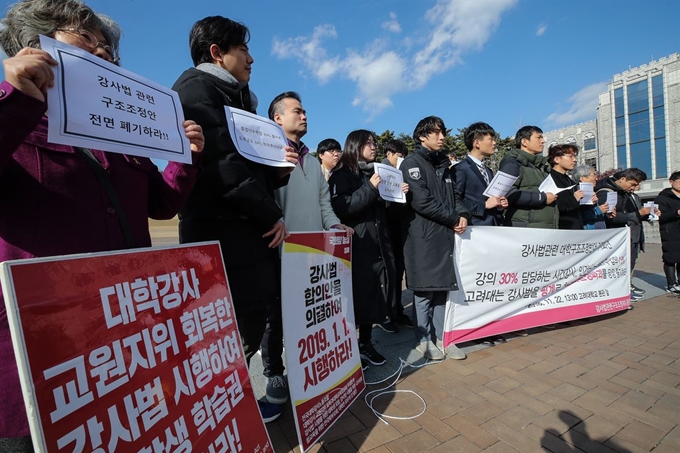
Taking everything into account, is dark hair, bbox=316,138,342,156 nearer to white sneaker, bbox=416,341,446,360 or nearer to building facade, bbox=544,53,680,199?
white sneaker, bbox=416,341,446,360

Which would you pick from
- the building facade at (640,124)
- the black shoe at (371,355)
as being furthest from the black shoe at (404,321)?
the building facade at (640,124)

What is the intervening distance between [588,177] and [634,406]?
3950 mm

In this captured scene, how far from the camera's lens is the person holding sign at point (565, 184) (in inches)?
171

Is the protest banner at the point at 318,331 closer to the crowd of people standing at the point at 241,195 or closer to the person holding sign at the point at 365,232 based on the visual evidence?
the crowd of people standing at the point at 241,195

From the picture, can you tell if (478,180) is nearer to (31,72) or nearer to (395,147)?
(395,147)

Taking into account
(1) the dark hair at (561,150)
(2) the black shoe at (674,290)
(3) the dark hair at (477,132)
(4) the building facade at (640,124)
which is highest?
(4) the building facade at (640,124)

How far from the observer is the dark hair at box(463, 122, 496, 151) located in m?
3.86

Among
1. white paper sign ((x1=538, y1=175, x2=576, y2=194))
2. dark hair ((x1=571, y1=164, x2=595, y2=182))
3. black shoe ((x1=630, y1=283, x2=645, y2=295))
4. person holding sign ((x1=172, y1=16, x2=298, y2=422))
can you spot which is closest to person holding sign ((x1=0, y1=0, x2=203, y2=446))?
person holding sign ((x1=172, y1=16, x2=298, y2=422))

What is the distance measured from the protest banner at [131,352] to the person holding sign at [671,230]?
6644 millimetres

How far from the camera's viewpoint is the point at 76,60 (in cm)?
103

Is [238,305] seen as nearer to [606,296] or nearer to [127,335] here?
[127,335]

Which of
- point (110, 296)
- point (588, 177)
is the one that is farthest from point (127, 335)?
point (588, 177)

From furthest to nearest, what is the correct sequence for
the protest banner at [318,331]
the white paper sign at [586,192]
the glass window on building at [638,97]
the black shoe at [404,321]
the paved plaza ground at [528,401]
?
the glass window on building at [638,97] → the white paper sign at [586,192] → the black shoe at [404,321] → the paved plaza ground at [528,401] → the protest banner at [318,331]

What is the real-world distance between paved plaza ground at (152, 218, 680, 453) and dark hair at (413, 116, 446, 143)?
2009 millimetres
